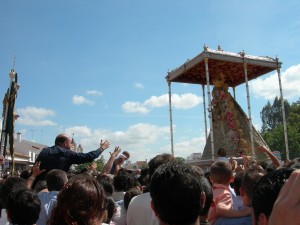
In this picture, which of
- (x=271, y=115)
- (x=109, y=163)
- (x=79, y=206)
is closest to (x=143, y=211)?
(x=79, y=206)

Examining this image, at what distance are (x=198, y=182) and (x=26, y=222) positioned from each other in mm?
1863

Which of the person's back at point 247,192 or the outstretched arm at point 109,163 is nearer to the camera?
the person's back at point 247,192

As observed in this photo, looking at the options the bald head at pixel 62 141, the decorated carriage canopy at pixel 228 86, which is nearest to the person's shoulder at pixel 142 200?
the bald head at pixel 62 141

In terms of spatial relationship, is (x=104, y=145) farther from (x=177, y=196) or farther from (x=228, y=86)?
(x=228, y=86)

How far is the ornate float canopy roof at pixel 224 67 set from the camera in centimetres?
1658

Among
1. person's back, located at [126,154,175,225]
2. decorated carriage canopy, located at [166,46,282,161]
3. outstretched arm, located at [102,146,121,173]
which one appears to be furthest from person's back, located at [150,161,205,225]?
decorated carriage canopy, located at [166,46,282,161]

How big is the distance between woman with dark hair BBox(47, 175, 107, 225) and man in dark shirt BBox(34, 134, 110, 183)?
3.52 metres

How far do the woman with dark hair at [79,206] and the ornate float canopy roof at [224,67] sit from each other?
569 inches

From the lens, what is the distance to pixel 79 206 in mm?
2107

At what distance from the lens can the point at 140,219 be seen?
3.43m

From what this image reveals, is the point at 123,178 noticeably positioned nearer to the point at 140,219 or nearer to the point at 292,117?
the point at 140,219

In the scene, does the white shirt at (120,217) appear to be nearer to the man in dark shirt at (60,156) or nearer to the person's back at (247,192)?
the man in dark shirt at (60,156)

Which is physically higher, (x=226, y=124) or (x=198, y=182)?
(x=226, y=124)

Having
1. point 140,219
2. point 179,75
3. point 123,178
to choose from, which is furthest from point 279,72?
point 140,219
